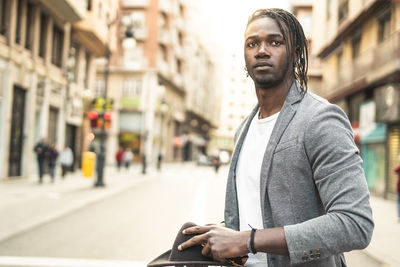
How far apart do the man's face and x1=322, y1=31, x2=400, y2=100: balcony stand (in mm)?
15497

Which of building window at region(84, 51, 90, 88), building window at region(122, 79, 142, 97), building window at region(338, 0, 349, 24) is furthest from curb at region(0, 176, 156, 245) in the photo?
building window at region(122, 79, 142, 97)

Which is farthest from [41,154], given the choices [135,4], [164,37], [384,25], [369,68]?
[164,37]

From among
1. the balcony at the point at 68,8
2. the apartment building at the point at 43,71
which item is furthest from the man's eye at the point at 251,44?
the balcony at the point at 68,8

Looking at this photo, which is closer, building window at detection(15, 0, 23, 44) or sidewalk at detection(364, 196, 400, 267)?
sidewalk at detection(364, 196, 400, 267)

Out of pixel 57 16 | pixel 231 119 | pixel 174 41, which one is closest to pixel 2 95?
pixel 57 16

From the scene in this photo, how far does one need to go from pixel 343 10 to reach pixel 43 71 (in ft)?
50.9

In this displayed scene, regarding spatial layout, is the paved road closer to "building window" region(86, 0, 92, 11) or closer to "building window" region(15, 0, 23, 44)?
"building window" region(15, 0, 23, 44)

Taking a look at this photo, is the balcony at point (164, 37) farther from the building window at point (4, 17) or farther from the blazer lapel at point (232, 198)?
the blazer lapel at point (232, 198)

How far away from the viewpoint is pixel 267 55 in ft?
5.34

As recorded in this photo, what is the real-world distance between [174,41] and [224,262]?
5230 cm

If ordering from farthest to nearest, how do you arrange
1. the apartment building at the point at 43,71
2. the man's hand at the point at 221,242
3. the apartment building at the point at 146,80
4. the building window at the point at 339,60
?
1. the apartment building at the point at 146,80
2. the building window at the point at 339,60
3. the apartment building at the point at 43,71
4. the man's hand at the point at 221,242

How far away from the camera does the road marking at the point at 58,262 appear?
5.89 m

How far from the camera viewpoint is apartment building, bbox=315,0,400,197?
17.0 m

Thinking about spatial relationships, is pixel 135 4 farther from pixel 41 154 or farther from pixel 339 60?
pixel 41 154
